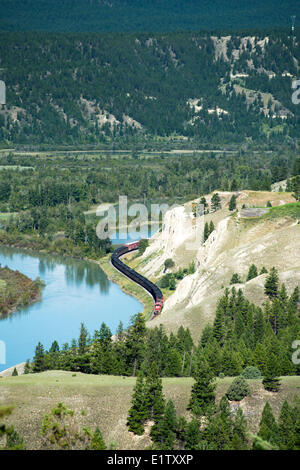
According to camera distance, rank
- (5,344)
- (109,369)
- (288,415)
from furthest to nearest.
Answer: (5,344)
(109,369)
(288,415)

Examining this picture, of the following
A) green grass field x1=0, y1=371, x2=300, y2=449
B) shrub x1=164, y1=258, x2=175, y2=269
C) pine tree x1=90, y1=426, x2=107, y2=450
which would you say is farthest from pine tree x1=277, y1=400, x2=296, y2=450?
shrub x1=164, y1=258, x2=175, y2=269

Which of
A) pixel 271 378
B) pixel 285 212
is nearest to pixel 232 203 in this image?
pixel 285 212

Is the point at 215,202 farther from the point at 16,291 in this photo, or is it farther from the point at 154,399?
the point at 154,399

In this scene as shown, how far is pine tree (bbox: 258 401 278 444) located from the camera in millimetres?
47525

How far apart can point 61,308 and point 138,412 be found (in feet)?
203

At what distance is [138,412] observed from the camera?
51.5 metres

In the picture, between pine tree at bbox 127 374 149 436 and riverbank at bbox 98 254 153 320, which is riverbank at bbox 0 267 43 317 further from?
pine tree at bbox 127 374 149 436

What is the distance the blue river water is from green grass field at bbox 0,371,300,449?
3231 centimetres

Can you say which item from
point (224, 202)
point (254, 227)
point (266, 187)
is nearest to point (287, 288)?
point (254, 227)

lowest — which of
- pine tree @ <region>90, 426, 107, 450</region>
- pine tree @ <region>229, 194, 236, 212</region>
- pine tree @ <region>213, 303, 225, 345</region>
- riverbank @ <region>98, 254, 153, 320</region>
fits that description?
riverbank @ <region>98, 254, 153, 320</region>

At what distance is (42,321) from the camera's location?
106250 mm

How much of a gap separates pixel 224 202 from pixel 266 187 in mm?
17844

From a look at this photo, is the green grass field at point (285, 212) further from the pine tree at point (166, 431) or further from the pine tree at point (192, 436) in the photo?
the pine tree at point (192, 436)
